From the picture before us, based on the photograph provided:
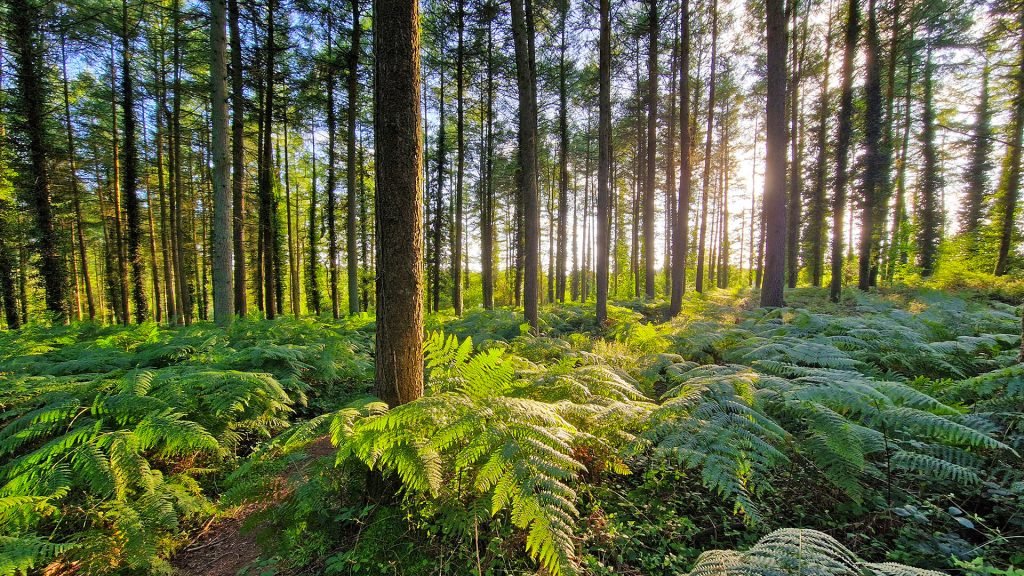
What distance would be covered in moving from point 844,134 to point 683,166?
6147mm

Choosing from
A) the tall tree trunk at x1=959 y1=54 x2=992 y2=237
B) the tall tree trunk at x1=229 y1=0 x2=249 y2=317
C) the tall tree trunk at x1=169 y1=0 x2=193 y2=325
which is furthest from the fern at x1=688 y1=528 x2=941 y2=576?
the tall tree trunk at x1=959 y1=54 x2=992 y2=237

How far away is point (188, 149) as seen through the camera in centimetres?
1747

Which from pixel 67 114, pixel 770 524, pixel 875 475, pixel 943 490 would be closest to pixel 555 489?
pixel 770 524

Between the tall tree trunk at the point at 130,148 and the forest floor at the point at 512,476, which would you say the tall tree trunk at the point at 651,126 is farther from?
the tall tree trunk at the point at 130,148

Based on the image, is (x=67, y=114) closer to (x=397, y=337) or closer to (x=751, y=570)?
(x=397, y=337)

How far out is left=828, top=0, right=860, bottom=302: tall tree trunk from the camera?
35.1 feet

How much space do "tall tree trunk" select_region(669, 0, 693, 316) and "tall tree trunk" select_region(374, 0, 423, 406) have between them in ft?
30.2

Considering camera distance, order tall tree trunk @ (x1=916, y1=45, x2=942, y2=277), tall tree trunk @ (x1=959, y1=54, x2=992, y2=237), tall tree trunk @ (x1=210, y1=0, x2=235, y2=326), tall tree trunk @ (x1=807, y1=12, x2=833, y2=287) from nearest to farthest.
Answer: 1. tall tree trunk @ (x1=210, y1=0, x2=235, y2=326)
2. tall tree trunk @ (x1=807, y1=12, x2=833, y2=287)
3. tall tree trunk @ (x1=916, y1=45, x2=942, y2=277)
4. tall tree trunk @ (x1=959, y1=54, x2=992, y2=237)

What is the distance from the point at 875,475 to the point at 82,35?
19.1 metres

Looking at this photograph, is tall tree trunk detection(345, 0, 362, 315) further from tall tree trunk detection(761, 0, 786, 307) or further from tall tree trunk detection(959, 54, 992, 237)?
tall tree trunk detection(959, 54, 992, 237)

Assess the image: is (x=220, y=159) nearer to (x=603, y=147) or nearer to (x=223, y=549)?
(x=223, y=549)

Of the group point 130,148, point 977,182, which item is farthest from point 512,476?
point 977,182

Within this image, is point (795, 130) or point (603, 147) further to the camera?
point (795, 130)

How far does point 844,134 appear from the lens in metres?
11.3
